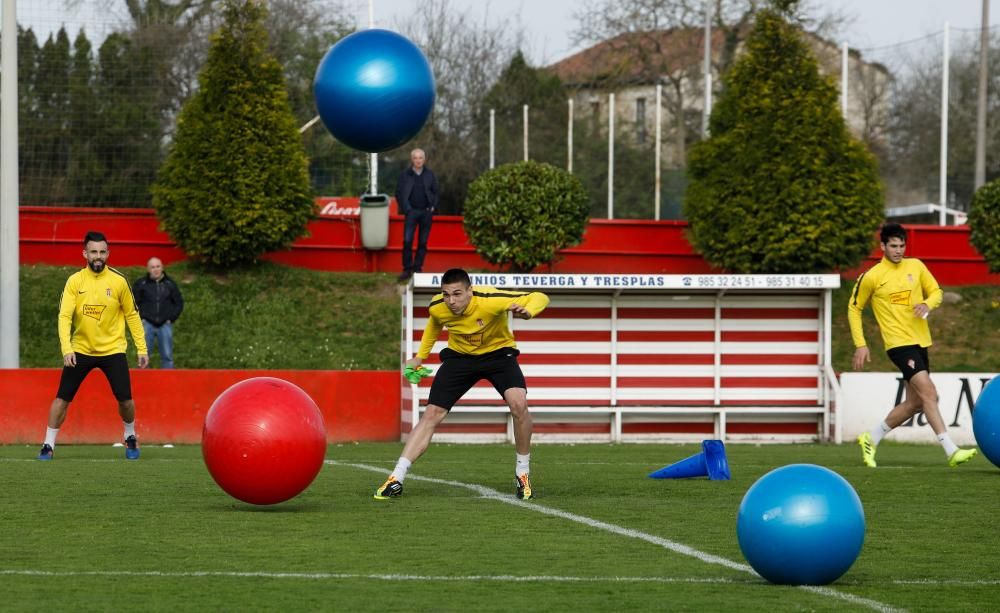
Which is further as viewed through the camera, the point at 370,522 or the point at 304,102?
the point at 304,102

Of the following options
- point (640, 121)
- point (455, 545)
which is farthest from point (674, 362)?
point (640, 121)

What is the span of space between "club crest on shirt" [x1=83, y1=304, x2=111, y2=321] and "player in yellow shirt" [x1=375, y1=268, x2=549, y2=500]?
464 centimetres

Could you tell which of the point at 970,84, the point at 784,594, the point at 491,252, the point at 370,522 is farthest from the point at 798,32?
the point at 970,84

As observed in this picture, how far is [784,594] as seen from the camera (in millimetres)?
6648

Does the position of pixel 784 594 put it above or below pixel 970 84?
below

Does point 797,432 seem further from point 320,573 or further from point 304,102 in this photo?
point 304,102

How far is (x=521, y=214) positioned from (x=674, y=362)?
5.08 m

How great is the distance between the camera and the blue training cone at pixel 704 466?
12.9 m

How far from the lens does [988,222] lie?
26.2 m

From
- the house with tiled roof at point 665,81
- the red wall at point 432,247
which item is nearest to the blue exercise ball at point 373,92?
the red wall at point 432,247

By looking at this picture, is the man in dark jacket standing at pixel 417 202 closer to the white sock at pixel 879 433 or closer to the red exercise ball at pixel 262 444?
the white sock at pixel 879 433

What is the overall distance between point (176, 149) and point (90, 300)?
11.9m

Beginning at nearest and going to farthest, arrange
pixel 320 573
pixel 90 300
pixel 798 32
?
pixel 320 573, pixel 90 300, pixel 798 32

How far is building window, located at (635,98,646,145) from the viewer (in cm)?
5262
